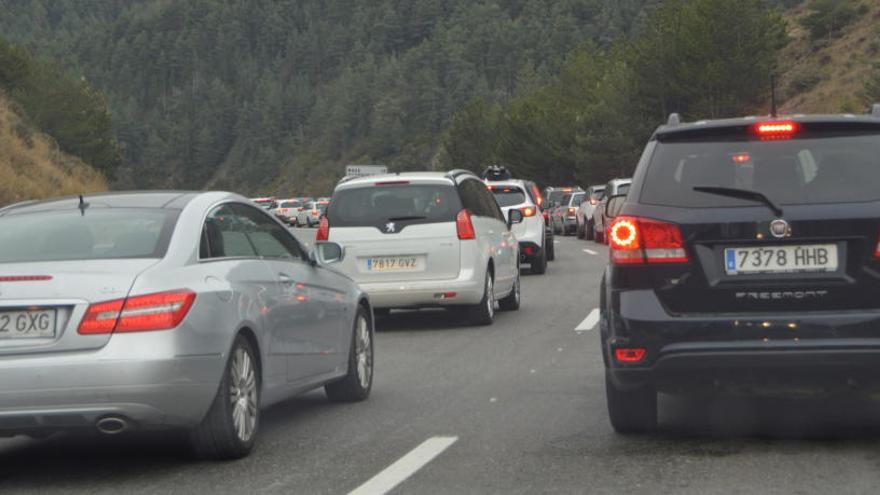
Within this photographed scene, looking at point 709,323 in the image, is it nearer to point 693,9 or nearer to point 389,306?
point 389,306

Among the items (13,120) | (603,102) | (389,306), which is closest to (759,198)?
(389,306)

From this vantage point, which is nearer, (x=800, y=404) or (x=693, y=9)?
(x=800, y=404)

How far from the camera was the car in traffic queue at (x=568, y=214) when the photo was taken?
49656 millimetres

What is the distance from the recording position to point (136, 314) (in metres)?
7.09

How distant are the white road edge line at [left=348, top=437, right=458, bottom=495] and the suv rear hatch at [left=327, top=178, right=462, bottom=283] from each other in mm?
6986

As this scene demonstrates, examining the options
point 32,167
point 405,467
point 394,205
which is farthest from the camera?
point 32,167

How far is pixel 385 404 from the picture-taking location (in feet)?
32.4

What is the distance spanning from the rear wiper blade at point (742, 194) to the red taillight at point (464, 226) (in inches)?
309

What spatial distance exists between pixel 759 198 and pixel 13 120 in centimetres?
5489

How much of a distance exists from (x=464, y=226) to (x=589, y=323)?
63.7 inches

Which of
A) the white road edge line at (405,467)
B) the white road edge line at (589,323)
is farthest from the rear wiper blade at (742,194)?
the white road edge line at (589,323)

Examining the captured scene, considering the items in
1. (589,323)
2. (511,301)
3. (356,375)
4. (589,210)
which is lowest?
(589,210)

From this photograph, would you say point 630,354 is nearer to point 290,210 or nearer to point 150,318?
point 150,318

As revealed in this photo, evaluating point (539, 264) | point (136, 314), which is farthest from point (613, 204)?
point (539, 264)
